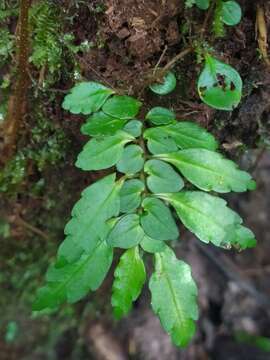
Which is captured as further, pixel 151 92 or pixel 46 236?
pixel 46 236

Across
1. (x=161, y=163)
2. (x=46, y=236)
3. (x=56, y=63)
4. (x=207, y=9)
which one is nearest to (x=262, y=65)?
(x=207, y=9)

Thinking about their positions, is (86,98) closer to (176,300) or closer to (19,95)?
(19,95)

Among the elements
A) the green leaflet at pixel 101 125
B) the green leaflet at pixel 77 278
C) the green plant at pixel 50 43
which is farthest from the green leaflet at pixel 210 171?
the green plant at pixel 50 43

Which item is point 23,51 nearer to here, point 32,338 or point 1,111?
point 1,111

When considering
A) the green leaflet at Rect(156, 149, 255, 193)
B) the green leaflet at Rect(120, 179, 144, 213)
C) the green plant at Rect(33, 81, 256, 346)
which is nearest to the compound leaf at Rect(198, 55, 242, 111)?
the green plant at Rect(33, 81, 256, 346)

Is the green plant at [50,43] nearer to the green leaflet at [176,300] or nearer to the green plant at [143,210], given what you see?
the green plant at [143,210]

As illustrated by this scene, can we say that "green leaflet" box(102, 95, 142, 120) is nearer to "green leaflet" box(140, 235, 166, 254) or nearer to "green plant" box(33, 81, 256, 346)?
"green plant" box(33, 81, 256, 346)
